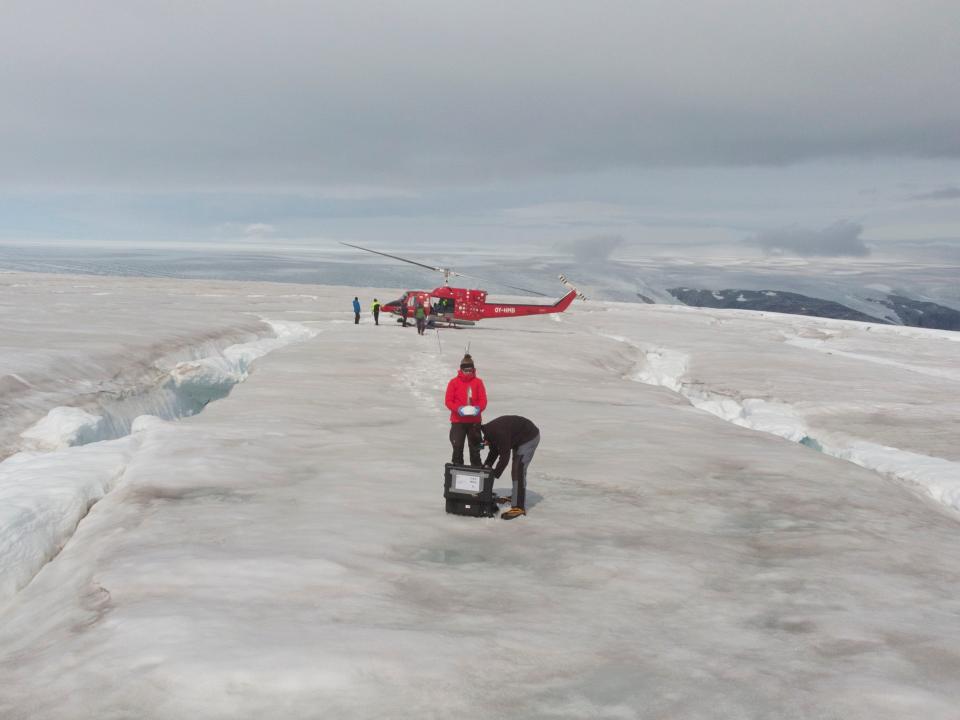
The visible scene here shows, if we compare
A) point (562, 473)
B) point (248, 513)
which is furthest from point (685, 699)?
point (562, 473)

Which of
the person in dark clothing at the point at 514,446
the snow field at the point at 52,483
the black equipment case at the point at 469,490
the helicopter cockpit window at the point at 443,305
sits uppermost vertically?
the helicopter cockpit window at the point at 443,305

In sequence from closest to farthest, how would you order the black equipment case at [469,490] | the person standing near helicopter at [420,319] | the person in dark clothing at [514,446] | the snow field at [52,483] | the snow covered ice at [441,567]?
the snow covered ice at [441,567]
the snow field at [52,483]
the black equipment case at [469,490]
the person in dark clothing at [514,446]
the person standing near helicopter at [420,319]

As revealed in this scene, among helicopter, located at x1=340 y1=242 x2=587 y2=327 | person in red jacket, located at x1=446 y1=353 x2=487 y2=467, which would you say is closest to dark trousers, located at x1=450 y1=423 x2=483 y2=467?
person in red jacket, located at x1=446 y1=353 x2=487 y2=467

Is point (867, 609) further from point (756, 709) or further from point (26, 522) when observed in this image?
point (26, 522)

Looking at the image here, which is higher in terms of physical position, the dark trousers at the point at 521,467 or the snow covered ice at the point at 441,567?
the dark trousers at the point at 521,467

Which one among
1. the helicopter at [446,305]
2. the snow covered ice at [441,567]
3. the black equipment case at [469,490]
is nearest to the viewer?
the snow covered ice at [441,567]

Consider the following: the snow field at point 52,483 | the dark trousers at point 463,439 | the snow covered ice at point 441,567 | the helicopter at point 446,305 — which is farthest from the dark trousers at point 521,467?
the helicopter at point 446,305

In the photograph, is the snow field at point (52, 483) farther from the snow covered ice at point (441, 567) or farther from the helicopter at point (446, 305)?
the helicopter at point (446, 305)
